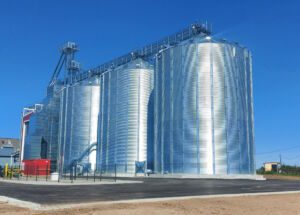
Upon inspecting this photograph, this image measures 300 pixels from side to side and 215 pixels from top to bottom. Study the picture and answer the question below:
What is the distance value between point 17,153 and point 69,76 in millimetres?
31501

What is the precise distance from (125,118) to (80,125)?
1633 cm

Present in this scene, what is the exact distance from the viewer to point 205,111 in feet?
189

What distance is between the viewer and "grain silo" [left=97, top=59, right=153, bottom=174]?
222 ft

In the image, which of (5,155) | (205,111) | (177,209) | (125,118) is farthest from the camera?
(5,155)

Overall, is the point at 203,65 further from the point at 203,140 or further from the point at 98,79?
the point at 98,79

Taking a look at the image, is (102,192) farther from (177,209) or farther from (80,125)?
(80,125)

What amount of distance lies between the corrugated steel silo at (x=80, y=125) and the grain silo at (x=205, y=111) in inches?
862

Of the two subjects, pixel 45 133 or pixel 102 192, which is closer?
pixel 102 192

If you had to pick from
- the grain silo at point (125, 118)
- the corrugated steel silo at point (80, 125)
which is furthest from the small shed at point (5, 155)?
the grain silo at point (125, 118)

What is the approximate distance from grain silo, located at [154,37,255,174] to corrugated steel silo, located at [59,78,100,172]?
21.9m

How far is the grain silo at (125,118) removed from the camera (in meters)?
67.8

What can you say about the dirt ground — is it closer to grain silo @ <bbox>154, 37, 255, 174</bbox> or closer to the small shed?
grain silo @ <bbox>154, 37, 255, 174</bbox>

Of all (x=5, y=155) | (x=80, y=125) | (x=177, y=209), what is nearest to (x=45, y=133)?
(x=80, y=125)

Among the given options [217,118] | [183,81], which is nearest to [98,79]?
[183,81]
